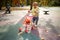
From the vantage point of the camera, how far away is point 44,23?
6.54 feet

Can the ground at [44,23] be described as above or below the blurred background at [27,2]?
below

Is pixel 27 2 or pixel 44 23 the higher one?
pixel 27 2

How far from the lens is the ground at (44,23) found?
6.21ft

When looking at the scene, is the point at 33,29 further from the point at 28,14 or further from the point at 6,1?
the point at 6,1

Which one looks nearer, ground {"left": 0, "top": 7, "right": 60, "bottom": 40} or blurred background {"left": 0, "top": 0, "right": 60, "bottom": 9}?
ground {"left": 0, "top": 7, "right": 60, "bottom": 40}

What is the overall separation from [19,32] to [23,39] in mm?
117

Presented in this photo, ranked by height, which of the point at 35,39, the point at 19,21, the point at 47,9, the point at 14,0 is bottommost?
the point at 35,39

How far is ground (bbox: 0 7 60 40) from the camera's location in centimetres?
189

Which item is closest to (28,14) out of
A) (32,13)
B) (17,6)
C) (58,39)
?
(32,13)

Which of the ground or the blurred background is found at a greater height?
the blurred background

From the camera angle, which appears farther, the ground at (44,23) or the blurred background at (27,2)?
the blurred background at (27,2)

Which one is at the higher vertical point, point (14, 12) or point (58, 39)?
point (14, 12)

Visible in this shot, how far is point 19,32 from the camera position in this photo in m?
1.94

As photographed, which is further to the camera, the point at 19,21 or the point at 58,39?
the point at 19,21
